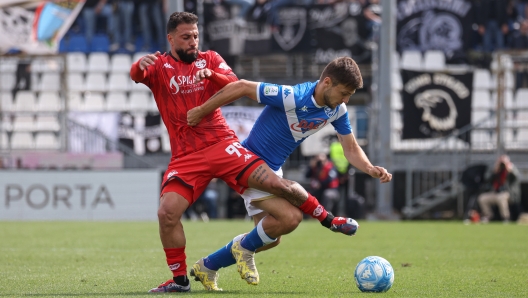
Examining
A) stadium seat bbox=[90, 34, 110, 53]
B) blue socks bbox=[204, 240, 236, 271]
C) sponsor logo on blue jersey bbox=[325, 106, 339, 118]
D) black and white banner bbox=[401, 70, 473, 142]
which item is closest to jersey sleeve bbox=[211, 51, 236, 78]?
sponsor logo on blue jersey bbox=[325, 106, 339, 118]

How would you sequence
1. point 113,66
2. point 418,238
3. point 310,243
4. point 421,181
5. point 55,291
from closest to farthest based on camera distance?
point 55,291 < point 310,243 < point 418,238 < point 421,181 < point 113,66

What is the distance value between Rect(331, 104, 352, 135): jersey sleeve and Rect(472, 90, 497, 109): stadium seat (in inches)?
655

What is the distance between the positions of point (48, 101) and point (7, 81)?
1.67 m

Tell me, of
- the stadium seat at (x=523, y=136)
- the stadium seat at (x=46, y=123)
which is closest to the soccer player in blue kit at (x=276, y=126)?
the stadium seat at (x=523, y=136)

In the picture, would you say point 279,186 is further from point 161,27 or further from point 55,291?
point 161,27

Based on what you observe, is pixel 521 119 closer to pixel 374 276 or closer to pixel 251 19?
pixel 251 19

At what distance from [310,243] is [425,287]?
5.48 m

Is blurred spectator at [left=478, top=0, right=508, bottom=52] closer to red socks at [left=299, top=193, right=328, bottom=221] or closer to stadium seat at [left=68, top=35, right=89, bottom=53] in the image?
Result: stadium seat at [left=68, top=35, right=89, bottom=53]

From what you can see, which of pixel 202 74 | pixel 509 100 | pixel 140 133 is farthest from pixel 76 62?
pixel 202 74

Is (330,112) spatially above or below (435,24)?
below

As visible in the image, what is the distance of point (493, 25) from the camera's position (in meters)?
23.3

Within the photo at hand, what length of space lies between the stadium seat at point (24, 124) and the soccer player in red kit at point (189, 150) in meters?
16.5

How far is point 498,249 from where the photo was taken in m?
11.2

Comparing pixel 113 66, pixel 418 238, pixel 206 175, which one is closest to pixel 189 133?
pixel 206 175
